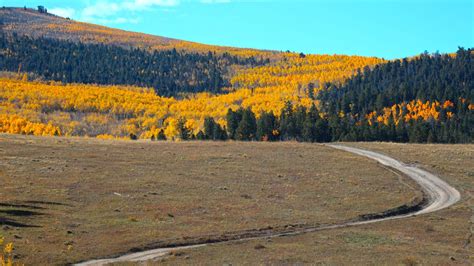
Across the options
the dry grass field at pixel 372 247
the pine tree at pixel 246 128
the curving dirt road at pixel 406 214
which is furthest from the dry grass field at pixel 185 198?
the pine tree at pixel 246 128

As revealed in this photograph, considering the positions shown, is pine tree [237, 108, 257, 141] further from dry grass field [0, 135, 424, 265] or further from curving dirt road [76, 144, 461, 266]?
dry grass field [0, 135, 424, 265]

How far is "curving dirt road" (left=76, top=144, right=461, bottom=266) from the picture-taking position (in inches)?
1587

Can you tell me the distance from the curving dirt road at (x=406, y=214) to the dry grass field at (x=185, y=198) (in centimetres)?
148

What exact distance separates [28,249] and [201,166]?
43.4 metres

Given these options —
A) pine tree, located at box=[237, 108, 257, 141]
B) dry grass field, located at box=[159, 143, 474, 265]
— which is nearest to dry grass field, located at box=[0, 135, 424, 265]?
dry grass field, located at box=[159, 143, 474, 265]

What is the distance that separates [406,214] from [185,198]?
23.8 meters

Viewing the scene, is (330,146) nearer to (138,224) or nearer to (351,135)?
(351,135)

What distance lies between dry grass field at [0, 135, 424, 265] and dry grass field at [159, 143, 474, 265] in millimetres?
170

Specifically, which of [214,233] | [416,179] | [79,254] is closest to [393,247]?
[214,233]

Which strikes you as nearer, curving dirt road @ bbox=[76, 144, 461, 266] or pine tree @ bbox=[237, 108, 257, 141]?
curving dirt road @ bbox=[76, 144, 461, 266]

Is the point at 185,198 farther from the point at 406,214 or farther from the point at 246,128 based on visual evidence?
the point at 246,128

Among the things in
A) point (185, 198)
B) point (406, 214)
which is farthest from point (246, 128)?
point (406, 214)

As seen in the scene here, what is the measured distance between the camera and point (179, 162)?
277ft

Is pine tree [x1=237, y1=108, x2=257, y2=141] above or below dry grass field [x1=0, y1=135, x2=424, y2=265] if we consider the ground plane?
above
